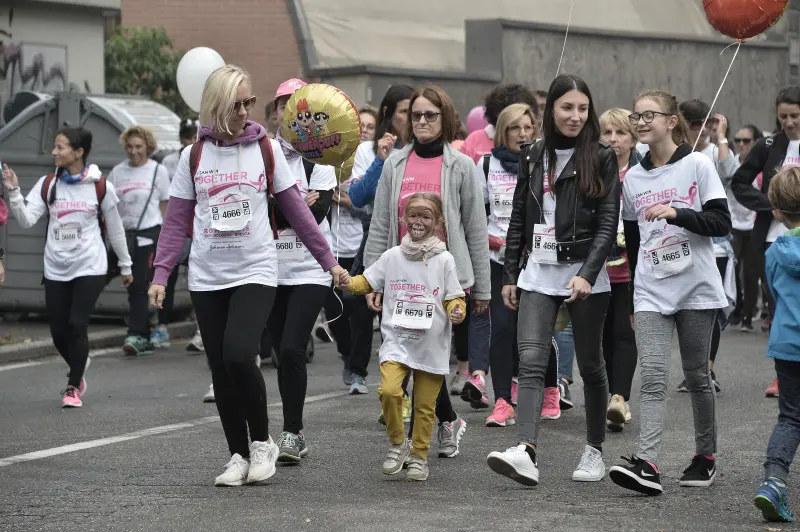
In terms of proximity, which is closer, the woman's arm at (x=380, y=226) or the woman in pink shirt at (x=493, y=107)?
the woman's arm at (x=380, y=226)

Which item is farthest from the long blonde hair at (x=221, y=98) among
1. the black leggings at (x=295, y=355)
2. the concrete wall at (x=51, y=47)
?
the concrete wall at (x=51, y=47)

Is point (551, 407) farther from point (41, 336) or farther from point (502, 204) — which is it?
point (41, 336)

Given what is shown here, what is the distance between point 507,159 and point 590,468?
120 inches

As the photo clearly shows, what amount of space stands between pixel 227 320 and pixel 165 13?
19.5 metres

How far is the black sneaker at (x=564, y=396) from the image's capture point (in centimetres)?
1027

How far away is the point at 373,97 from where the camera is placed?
23.3 meters

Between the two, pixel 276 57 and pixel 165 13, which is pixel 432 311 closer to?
pixel 276 57

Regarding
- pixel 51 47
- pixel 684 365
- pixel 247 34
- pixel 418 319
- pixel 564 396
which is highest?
pixel 247 34

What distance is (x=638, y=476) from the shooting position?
7031mm

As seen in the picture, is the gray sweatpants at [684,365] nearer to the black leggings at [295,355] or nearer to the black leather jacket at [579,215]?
the black leather jacket at [579,215]

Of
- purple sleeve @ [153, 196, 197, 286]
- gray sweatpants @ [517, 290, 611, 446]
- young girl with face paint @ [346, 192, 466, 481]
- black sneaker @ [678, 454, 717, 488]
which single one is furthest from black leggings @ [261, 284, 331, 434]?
black sneaker @ [678, 454, 717, 488]

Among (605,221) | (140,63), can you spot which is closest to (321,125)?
(605,221)

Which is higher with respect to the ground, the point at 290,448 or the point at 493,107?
the point at 493,107

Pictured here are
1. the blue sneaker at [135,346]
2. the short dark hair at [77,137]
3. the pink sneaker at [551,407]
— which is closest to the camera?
the pink sneaker at [551,407]
